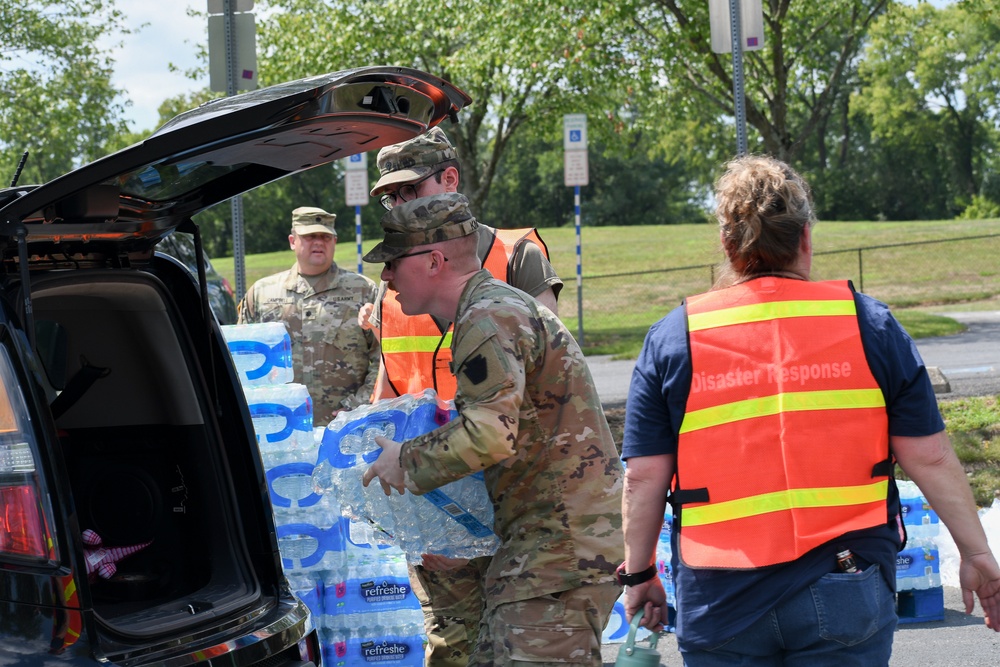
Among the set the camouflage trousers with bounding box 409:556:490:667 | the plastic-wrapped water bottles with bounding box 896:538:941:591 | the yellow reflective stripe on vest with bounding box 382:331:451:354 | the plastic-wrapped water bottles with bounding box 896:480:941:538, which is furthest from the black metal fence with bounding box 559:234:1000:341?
the camouflage trousers with bounding box 409:556:490:667

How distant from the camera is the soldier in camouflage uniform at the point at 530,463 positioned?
3.07 meters

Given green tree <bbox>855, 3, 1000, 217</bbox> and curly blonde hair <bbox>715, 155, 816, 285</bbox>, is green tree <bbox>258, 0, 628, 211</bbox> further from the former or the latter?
green tree <bbox>855, 3, 1000, 217</bbox>

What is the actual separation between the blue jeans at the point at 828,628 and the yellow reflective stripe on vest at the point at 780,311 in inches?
23.9

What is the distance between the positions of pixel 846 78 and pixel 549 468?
73.2 metres

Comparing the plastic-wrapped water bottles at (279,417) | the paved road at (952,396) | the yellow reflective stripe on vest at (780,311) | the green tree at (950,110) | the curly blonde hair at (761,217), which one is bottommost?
the paved road at (952,396)

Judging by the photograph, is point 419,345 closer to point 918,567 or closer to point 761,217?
point 761,217

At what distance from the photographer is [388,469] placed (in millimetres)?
3082

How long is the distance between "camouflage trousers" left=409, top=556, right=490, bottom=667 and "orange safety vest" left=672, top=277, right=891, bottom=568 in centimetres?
121

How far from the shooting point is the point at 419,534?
3.50m

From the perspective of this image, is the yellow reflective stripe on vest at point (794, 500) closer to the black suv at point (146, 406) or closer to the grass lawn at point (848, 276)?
the black suv at point (146, 406)

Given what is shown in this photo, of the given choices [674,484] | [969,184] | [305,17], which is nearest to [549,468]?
[674,484]

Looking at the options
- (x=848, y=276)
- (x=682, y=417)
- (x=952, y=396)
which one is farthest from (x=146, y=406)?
(x=848, y=276)

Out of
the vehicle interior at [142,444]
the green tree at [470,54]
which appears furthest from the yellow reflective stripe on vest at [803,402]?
the green tree at [470,54]

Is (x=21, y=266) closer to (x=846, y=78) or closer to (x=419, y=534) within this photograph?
(x=419, y=534)
